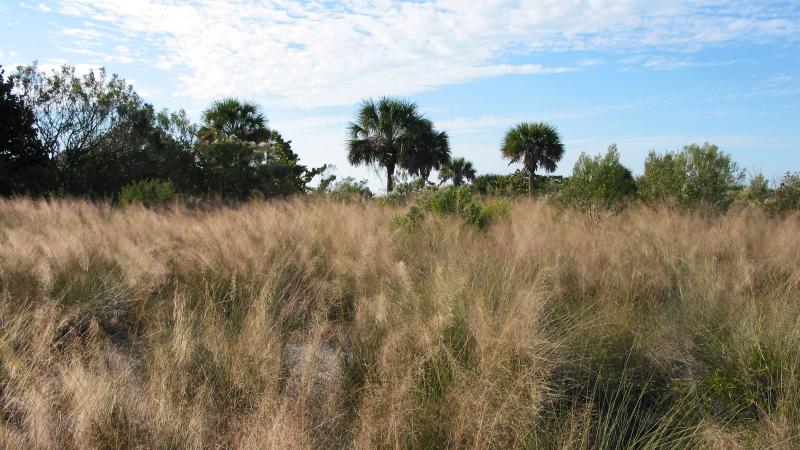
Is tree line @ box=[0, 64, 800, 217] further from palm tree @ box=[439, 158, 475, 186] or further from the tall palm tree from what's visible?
palm tree @ box=[439, 158, 475, 186]

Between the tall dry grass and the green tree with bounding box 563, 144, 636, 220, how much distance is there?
4.78 m

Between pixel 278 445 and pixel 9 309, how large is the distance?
276cm

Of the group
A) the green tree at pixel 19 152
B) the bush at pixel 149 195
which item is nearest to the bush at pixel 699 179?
the bush at pixel 149 195

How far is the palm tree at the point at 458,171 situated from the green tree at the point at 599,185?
78.6 feet

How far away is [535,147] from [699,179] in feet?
76.9

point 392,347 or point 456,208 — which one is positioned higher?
point 456,208

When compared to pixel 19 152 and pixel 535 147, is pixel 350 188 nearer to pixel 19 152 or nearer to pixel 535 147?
pixel 19 152

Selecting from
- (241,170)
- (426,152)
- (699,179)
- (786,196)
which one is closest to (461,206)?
(699,179)

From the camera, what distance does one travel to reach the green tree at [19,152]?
19.0 m

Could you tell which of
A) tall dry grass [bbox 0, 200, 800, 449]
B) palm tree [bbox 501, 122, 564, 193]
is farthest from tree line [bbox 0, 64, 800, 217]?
palm tree [bbox 501, 122, 564, 193]

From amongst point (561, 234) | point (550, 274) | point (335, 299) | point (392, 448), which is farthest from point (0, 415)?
point (561, 234)

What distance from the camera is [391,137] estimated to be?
33.4 m

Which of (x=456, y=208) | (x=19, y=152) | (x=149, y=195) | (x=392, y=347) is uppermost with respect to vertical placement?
(x=19, y=152)

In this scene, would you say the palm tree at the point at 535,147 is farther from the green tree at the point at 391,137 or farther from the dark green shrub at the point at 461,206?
the dark green shrub at the point at 461,206
